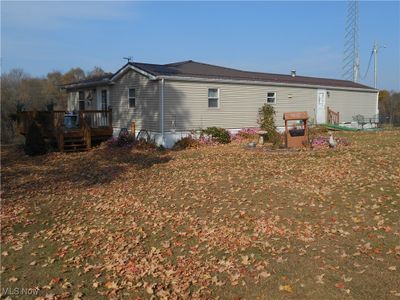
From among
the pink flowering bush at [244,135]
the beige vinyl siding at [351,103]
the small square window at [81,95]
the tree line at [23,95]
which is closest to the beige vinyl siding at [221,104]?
the pink flowering bush at [244,135]

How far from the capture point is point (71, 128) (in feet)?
58.5

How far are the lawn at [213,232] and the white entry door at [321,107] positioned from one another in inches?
517

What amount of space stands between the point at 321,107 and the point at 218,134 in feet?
32.5

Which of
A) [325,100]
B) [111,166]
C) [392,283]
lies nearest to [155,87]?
[111,166]

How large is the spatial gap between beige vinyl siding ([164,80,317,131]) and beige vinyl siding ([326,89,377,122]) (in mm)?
4245

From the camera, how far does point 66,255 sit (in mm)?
6094

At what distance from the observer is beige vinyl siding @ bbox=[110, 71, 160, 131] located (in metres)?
17.8

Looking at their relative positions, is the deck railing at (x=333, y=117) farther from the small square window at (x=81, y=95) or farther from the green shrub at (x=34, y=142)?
the green shrub at (x=34, y=142)

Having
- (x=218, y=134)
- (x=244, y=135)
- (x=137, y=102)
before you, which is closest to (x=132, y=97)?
(x=137, y=102)

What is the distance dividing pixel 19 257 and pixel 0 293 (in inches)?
46.1

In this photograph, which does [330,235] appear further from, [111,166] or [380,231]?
[111,166]

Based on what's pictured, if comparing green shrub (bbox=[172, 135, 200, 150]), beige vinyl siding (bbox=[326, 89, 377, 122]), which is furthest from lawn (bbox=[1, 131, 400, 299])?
beige vinyl siding (bbox=[326, 89, 377, 122])

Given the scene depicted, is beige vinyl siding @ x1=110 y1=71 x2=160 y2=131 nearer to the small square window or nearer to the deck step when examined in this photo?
the deck step

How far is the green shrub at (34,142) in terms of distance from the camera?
16.2 m
